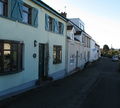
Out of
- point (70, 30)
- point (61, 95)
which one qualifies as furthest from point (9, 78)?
point (70, 30)

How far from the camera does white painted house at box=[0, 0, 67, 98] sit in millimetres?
9789

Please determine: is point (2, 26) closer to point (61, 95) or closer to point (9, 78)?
point (9, 78)

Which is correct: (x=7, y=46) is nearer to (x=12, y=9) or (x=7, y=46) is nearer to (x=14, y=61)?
(x=14, y=61)

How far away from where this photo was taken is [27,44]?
39.3ft

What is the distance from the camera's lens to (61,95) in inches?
433

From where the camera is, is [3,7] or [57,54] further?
[57,54]

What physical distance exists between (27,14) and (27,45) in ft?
6.31

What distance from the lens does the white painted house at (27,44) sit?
385 inches

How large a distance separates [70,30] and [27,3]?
41.4 ft

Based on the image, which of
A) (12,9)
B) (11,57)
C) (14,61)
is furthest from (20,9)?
(14,61)

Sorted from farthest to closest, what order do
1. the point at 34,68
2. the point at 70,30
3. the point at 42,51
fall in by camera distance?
the point at 70,30
the point at 42,51
the point at 34,68

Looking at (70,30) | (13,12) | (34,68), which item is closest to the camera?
(13,12)

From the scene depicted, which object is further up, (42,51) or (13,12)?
(13,12)

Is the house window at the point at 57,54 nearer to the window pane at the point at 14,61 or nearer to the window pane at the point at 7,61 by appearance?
the window pane at the point at 14,61
